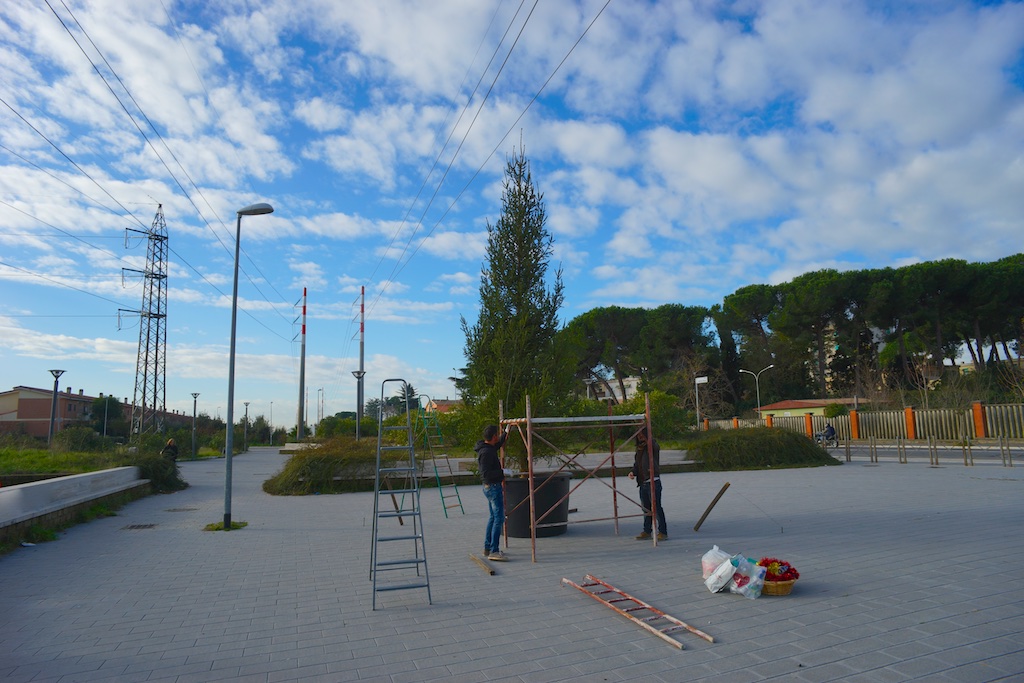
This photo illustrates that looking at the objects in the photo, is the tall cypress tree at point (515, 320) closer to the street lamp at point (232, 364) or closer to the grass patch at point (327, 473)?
the street lamp at point (232, 364)

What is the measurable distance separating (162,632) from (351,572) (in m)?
2.60

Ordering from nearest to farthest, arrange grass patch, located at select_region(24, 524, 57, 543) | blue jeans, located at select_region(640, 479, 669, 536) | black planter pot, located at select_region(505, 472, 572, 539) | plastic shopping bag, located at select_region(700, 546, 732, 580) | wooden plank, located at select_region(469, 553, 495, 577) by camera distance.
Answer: plastic shopping bag, located at select_region(700, 546, 732, 580) → wooden plank, located at select_region(469, 553, 495, 577) → blue jeans, located at select_region(640, 479, 669, 536) → black planter pot, located at select_region(505, 472, 572, 539) → grass patch, located at select_region(24, 524, 57, 543)

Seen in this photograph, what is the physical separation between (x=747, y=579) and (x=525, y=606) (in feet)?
7.20

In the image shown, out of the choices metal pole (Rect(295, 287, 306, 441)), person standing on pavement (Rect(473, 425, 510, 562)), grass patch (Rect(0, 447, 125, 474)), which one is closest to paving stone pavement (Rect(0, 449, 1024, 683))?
person standing on pavement (Rect(473, 425, 510, 562))

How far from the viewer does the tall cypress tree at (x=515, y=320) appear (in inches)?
417

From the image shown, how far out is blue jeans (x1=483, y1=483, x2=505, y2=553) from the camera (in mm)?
8180

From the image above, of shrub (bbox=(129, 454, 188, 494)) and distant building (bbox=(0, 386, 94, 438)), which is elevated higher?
distant building (bbox=(0, 386, 94, 438))

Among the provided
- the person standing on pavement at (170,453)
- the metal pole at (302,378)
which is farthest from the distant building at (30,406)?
the person standing on pavement at (170,453)

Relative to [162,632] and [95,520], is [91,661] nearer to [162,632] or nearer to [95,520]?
[162,632]

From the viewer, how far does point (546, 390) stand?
1052 centimetres

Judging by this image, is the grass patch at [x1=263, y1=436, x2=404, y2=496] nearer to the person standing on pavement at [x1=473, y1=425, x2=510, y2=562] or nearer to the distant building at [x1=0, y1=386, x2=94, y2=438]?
the person standing on pavement at [x1=473, y1=425, x2=510, y2=562]

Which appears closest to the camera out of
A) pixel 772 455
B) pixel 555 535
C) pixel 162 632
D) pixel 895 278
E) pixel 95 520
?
pixel 162 632

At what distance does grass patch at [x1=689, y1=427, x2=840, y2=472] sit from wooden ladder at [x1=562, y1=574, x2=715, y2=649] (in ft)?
55.9

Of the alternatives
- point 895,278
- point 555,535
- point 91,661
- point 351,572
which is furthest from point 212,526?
point 895,278
